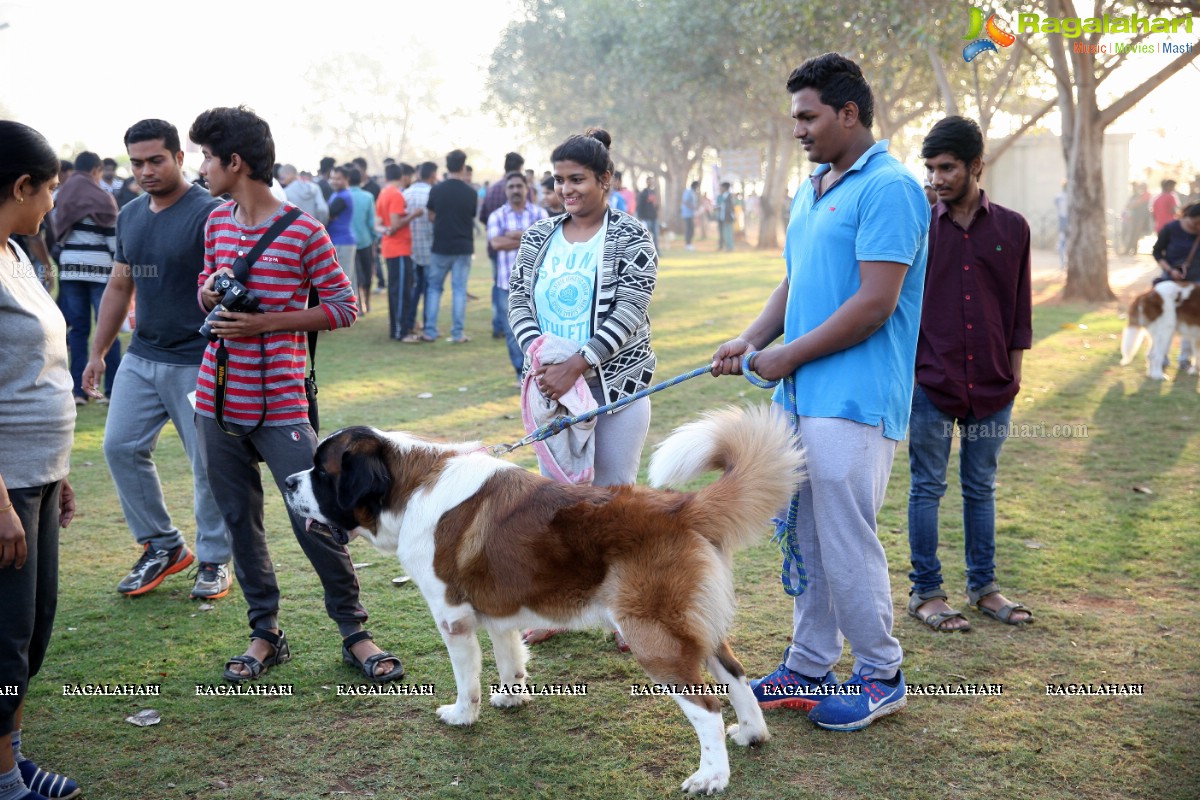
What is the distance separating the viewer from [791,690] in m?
4.04

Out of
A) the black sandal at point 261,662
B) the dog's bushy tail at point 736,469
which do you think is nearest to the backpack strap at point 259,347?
the black sandal at point 261,662

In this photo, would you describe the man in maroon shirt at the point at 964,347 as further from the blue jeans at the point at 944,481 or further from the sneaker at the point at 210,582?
the sneaker at the point at 210,582

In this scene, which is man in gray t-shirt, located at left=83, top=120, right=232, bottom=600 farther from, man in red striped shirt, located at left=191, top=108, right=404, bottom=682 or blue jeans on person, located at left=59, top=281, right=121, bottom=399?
blue jeans on person, located at left=59, top=281, right=121, bottom=399

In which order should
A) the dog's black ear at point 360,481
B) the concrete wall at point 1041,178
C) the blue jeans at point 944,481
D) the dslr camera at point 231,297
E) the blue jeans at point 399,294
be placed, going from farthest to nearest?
the concrete wall at point 1041,178 → the blue jeans at point 399,294 → the blue jeans at point 944,481 → the dslr camera at point 231,297 → the dog's black ear at point 360,481

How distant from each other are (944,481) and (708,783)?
2.23m

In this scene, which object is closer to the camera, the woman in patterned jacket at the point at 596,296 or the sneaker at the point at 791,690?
the sneaker at the point at 791,690

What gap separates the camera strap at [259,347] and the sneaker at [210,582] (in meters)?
1.47

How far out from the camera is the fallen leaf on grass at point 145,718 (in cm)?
399

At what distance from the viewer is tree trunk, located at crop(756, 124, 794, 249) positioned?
34844mm

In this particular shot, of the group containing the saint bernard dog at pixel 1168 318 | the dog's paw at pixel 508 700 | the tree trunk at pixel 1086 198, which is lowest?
the dog's paw at pixel 508 700

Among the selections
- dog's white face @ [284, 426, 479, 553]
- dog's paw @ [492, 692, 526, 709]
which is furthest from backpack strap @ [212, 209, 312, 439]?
dog's paw @ [492, 692, 526, 709]

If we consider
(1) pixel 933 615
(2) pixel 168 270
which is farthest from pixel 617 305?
(2) pixel 168 270

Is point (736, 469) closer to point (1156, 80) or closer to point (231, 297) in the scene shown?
point (231, 297)

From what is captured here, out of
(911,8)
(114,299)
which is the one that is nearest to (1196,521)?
(114,299)
